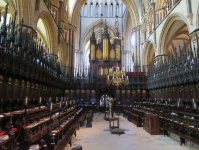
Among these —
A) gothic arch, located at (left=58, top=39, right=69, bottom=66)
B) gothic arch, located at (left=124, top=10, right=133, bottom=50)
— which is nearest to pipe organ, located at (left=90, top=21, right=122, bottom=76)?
gothic arch, located at (left=58, top=39, right=69, bottom=66)

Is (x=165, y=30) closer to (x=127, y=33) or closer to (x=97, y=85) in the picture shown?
(x=97, y=85)

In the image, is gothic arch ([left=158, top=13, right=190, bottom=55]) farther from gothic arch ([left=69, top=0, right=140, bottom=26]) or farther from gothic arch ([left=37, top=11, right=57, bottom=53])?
gothic arch ([left=37, top=11, right=57, bottom=53])

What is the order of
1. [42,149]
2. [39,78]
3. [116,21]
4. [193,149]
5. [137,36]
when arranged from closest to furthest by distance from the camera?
[42,149], [193,149], [39,78], [137,36], [116,21]

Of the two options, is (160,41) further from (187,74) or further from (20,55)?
(20,55)

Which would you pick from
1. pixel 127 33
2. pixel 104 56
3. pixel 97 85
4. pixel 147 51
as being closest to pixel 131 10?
pixel 147 51

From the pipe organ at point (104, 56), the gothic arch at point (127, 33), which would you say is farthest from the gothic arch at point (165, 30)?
the gothic arch at point (127, 33)

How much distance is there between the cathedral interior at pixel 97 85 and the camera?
17.2 feet

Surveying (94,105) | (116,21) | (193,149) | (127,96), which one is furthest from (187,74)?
(116,21)

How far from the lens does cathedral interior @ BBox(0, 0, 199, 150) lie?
206 inches

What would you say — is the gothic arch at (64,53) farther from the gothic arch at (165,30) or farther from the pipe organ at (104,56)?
the gothic arch at (165,30)

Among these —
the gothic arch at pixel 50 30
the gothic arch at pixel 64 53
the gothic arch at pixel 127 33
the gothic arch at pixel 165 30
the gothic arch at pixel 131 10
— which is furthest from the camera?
the gothic arch at pixel 127 33

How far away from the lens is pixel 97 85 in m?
17.9

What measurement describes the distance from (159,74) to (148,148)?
9.99 metres

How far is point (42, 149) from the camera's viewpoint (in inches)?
133
